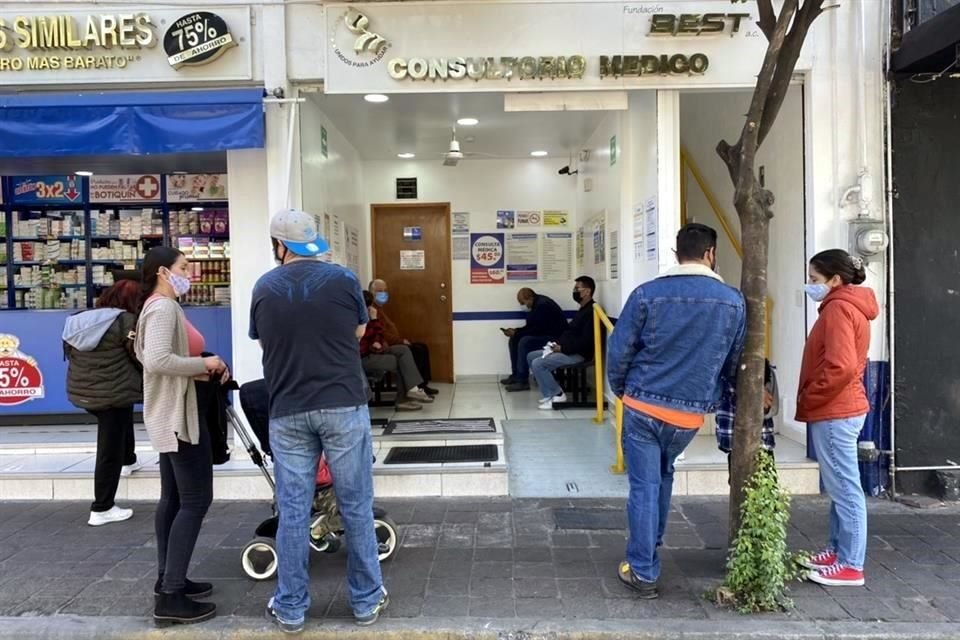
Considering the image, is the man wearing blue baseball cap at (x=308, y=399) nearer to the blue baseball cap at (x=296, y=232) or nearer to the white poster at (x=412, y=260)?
the blue baseball cap at (x=296, y=232)

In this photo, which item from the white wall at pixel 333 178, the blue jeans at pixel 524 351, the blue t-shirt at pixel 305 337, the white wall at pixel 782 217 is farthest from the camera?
the blue jeans at pixel 524 351

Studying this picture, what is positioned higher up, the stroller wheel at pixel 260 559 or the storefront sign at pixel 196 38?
the storefront sign at pixel 196 38

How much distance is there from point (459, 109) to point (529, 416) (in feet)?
9.68

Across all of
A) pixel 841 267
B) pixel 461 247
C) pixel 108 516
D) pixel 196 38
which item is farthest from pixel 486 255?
pixel 841 267

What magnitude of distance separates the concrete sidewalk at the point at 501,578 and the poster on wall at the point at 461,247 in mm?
4551

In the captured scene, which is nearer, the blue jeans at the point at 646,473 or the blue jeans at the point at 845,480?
the blue jeans at the point at 646,473

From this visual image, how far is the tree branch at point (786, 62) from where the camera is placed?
11.4ft

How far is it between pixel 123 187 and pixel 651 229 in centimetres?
516

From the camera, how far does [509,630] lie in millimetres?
3148

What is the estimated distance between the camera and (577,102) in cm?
523

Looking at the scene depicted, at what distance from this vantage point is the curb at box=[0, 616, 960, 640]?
3084 millimetres

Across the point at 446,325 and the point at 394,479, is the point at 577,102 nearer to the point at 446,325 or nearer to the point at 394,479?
the point at 394,479

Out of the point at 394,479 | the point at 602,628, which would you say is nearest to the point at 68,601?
the point at 394,479

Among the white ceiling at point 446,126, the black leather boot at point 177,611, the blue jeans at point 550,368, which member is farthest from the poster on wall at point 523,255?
the black leather boot at point 177,611
